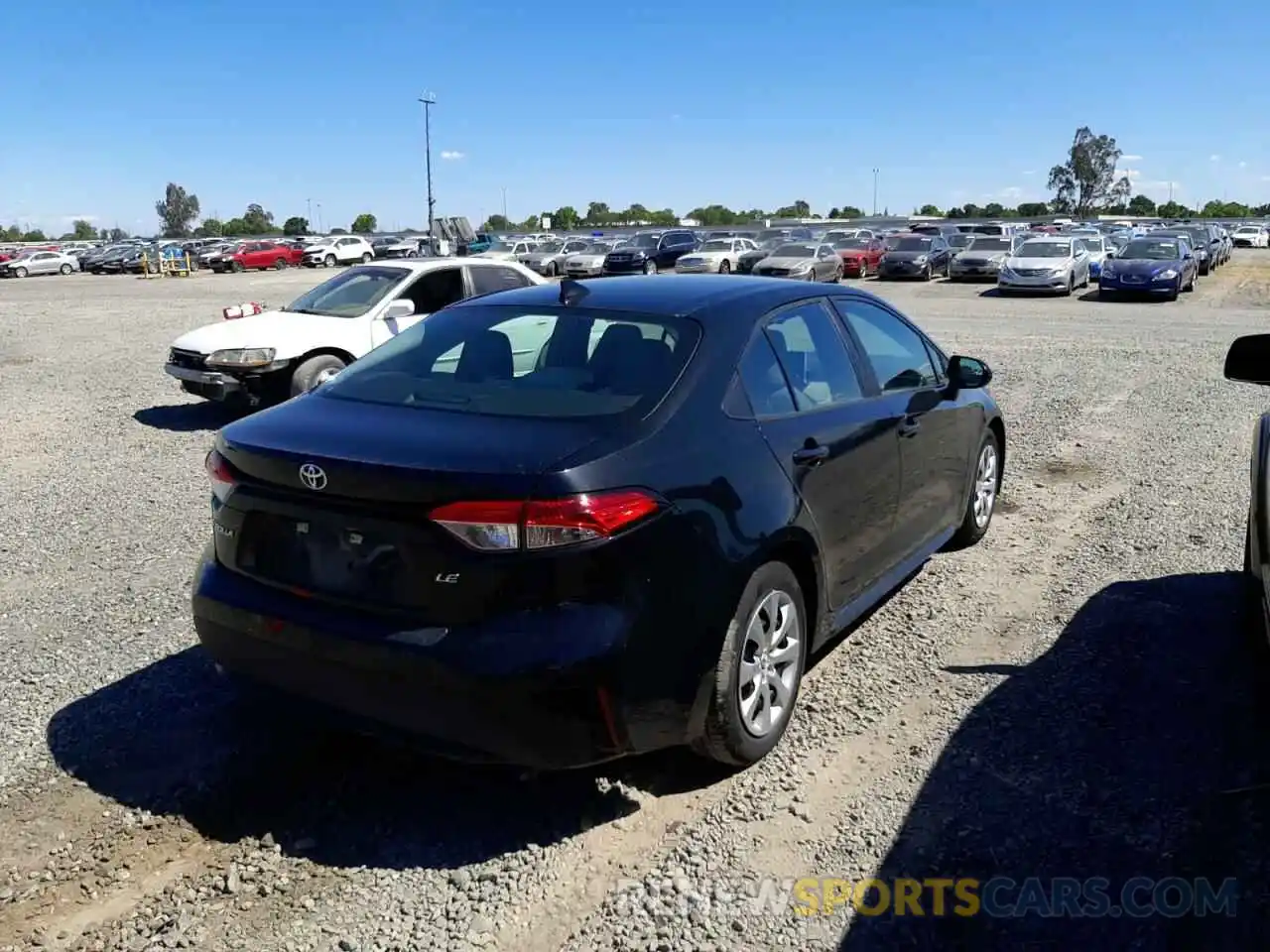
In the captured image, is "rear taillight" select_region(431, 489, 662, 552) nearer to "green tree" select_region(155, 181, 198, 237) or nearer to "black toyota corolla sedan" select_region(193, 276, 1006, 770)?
"black toyota corolla sedan" select_region(193, 276, 1006, 770)

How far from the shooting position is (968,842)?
10.3 feet

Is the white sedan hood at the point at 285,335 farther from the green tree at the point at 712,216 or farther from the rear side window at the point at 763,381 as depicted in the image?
the green tree at the point at 712,216

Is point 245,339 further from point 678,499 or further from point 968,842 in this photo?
point 968,842

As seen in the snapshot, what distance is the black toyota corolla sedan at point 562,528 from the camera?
286 cm

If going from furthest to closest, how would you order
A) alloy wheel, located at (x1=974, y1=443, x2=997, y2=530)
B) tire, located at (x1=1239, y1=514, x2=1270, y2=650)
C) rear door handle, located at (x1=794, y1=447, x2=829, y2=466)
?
alloy wheel, located at (x1=974, y1=443, x2=997, y2=530) < tire, located at (x1=1239, y1=514, x2=1270, y2=650) < rear door handle, located at (x1=794, y1=447, x2=829, y2=466)

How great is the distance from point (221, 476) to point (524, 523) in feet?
3.86

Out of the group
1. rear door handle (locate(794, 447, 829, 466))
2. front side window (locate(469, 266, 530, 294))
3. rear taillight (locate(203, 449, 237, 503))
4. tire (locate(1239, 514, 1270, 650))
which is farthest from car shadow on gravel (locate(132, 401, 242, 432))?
tire (locate(1239, 514, 1270, 650))

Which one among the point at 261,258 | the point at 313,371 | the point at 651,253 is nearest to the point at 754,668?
the point at 313,371

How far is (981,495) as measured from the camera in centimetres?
600

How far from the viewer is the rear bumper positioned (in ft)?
9.28

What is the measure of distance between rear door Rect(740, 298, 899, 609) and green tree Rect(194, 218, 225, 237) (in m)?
139

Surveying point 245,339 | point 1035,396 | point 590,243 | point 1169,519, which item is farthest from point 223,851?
point 590,243

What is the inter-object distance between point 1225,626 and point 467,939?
3752 mm

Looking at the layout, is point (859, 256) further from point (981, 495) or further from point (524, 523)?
point (524, 523)
